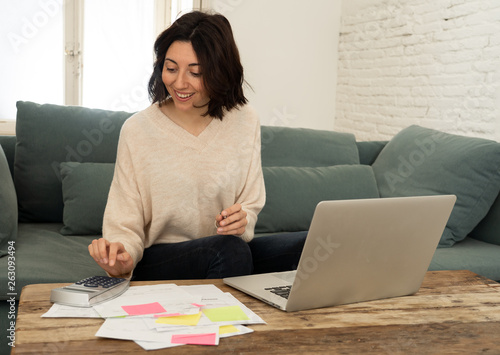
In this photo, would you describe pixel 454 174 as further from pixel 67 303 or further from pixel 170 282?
pixel 67 303

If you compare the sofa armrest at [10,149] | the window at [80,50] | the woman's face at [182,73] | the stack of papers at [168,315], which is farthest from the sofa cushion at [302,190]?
the window at [80,50]

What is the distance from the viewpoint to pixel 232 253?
1.45m

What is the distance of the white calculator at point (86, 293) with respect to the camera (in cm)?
110

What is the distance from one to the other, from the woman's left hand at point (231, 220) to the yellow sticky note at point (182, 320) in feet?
1.51

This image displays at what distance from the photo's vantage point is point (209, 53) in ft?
5.47

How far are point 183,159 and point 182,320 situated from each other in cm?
77

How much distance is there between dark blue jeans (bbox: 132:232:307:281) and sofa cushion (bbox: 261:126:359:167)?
843 millimetres

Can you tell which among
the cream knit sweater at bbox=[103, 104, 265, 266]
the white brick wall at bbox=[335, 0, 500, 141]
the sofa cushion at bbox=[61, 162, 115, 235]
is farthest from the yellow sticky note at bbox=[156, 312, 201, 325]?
the white brick wall at bbox=[335, 0, 500, 141]

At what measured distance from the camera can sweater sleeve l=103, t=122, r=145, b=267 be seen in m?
1.57

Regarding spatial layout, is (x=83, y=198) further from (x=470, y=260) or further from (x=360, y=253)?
(x=470, y=260)

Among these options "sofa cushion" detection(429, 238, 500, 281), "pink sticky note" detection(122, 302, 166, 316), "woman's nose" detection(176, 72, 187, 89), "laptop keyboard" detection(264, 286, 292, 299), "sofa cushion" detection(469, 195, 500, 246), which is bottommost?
"sofa cushion" detection(429, 238, 500, 281)

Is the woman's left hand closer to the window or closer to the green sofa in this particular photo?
the green sofa

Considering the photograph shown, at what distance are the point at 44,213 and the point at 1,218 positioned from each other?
408mm

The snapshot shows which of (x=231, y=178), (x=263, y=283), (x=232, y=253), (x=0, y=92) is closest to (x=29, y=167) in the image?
(x=231, y=178)
